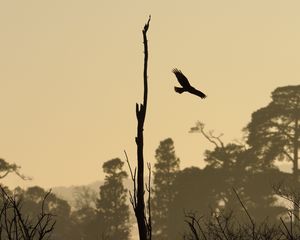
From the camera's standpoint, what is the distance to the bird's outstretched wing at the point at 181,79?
188 inches

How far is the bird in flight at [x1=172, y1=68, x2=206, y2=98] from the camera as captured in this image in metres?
4.79

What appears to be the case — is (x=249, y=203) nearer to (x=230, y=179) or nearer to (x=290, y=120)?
(x=230, y=179)

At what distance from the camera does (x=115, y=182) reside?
224 ft

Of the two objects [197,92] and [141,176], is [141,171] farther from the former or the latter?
[197,92]

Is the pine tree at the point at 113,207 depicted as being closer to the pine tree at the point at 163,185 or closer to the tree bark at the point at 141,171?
the pine tree at the point at 163,185

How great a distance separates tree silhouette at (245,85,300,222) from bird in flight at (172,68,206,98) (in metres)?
58.4

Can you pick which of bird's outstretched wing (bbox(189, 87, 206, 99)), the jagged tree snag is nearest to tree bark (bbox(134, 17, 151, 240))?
the jagged tree snag

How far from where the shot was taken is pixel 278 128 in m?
64.4

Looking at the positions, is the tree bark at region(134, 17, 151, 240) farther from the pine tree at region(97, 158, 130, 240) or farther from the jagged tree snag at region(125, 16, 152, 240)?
the pine tree at region(97, 158, 130, 240)

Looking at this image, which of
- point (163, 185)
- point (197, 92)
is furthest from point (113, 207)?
point (197, 92)

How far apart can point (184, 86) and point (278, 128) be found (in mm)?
60548

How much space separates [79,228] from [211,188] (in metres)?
15.4

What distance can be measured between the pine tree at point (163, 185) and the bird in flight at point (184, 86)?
5725 cm

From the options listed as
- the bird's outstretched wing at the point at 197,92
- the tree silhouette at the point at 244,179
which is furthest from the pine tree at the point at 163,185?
the bird's outstretched wing at the point at 197,92
